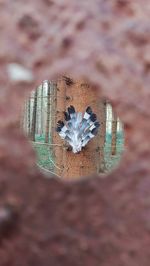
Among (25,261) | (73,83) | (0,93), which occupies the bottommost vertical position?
(25,261)

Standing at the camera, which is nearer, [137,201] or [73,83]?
[137,201]

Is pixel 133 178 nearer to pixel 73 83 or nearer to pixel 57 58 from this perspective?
pixel 57 58

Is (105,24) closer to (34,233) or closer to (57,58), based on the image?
(57,58)

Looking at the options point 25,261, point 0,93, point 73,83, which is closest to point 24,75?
point 0,93

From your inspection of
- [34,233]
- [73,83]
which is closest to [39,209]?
[34,233]

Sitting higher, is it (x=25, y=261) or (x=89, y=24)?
(x=89, y=24)

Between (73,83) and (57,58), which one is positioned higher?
(73,83)
